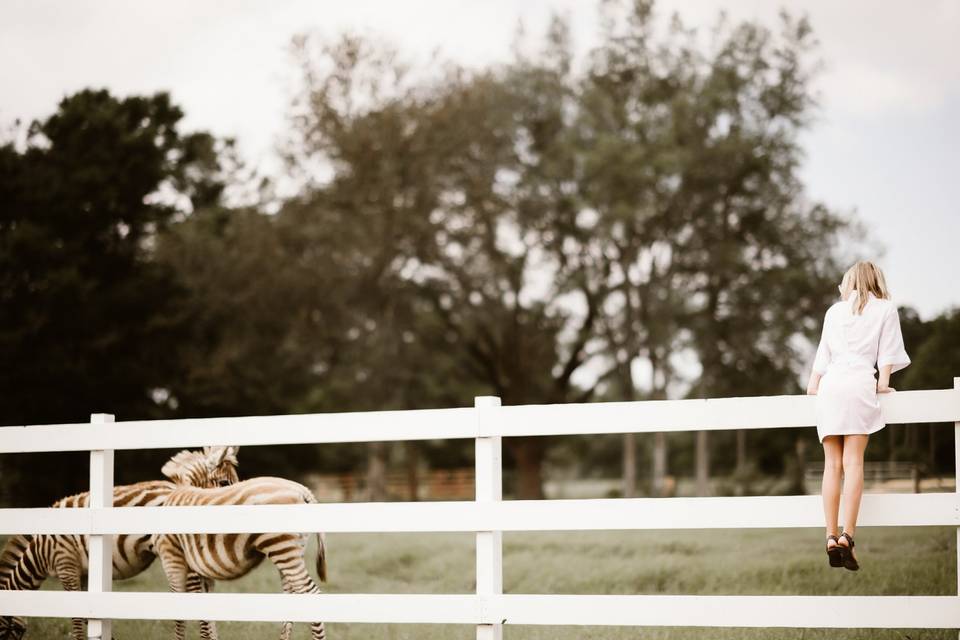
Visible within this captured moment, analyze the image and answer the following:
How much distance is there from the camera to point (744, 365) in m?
32.8

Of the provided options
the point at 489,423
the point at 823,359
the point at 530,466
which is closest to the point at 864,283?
the point at 823,359

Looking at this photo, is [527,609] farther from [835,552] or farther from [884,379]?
[884,379]

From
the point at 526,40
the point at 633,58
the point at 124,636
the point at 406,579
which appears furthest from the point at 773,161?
the point at 124,636

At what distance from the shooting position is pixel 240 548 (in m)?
7.45

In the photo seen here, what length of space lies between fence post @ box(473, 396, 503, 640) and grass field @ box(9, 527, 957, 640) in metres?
2.00

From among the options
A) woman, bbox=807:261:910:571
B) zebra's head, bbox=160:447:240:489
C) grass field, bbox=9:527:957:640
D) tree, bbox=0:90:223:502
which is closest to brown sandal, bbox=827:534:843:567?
woman, bbox=807:261:910:571

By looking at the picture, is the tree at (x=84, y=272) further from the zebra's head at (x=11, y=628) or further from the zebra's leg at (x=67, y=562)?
the zebra's head at (x=11, y=628)

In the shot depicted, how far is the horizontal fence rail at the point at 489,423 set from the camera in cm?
547

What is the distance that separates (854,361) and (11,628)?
595cm

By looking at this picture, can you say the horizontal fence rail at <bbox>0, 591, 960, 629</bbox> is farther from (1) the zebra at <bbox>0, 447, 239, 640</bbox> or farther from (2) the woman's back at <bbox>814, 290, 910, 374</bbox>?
(1) the zebra at <bbox>0, 447, 239, 640</bbox>

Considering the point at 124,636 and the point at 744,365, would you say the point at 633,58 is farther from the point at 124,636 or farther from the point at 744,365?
the point at 124,636

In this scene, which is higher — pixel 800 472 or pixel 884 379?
pixel 884 379

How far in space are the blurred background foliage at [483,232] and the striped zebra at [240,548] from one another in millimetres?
23571

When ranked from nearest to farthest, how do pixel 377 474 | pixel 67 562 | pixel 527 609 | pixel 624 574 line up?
pixel 527 609
pixel 67 562
pixel 624 574
pixel 377 474
